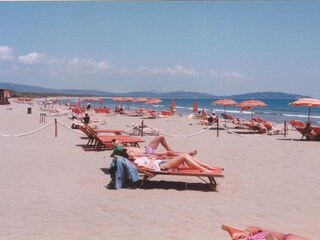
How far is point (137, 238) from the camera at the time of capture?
4309 mm

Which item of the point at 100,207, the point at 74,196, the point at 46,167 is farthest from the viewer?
the point at 46,167

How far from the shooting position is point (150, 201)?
5.86 meters

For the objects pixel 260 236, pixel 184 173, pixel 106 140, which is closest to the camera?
pixel 260 236

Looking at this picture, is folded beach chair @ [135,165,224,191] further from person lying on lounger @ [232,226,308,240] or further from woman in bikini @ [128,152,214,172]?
person lying on lounger @ [232,226,308,240]

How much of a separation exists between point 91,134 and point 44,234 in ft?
22.8

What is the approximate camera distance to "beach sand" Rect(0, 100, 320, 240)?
15.1ft

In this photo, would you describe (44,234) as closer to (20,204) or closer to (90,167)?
(20,204)

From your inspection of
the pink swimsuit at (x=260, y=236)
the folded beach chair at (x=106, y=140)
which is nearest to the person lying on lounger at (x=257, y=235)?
Answer: the pink swimsuit at (x=260, y=236)

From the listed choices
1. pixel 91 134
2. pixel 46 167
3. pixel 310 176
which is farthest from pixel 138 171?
pixel 91 134

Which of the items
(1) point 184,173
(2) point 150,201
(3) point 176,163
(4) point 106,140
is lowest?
(2) point 150,201

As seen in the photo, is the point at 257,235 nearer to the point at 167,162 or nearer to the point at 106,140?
the point at 167,162

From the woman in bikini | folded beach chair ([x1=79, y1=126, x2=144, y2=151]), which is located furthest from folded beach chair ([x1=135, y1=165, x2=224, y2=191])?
folded beach chair ([x1=79, y1=126, x2=144, y2=151])

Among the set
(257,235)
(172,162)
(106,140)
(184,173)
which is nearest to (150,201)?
(184,173)

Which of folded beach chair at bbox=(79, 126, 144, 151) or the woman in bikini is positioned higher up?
the woman in bikini
